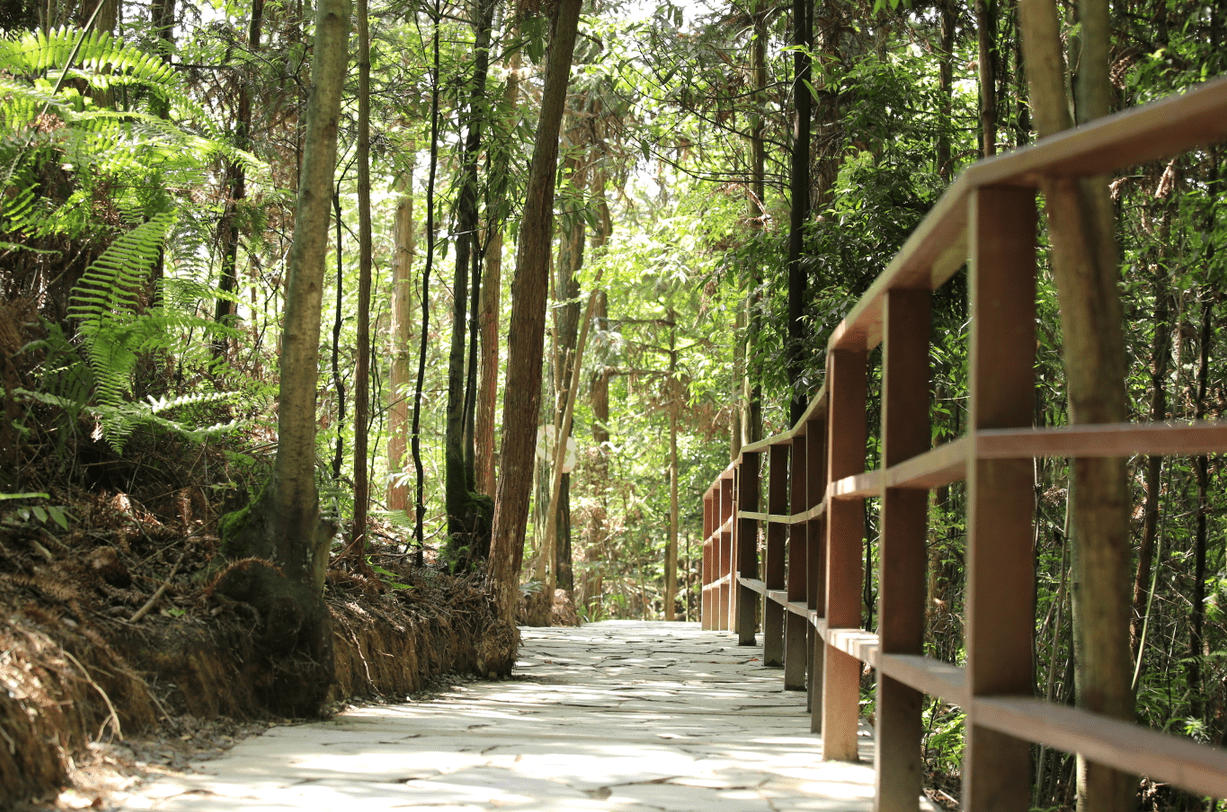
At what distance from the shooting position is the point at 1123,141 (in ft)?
4.01

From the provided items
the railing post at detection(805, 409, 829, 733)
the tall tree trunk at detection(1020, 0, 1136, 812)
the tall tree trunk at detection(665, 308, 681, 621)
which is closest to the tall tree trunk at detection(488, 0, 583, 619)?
the railing post at detection(805, 409, 829, 733)

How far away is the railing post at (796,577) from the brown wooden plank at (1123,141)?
107 inches

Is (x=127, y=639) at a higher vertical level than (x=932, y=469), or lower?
lower

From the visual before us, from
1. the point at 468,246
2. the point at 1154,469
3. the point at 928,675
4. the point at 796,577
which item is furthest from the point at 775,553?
the point at 468,246

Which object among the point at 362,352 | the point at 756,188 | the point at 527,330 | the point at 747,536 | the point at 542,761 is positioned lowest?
the point at 542,761

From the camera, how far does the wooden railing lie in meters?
1.16

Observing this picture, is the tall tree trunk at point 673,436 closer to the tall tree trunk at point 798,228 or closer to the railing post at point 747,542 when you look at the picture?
the railing post at point 747,542

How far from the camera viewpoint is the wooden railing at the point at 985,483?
1.16 m

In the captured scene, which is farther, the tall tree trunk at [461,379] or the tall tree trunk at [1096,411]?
the tall tree trunk at [461,379]

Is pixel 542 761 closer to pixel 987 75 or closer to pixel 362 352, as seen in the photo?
pixel 362 352

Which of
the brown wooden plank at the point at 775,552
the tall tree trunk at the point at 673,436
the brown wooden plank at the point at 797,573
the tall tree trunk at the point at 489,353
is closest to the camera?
the brown wooden plank at the point at 797,573

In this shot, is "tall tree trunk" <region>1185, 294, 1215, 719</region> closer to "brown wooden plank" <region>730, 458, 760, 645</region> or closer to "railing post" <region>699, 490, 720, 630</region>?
"brown wooden plank" <region>730, 458, 760, 645</region>

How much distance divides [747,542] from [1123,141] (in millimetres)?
5529

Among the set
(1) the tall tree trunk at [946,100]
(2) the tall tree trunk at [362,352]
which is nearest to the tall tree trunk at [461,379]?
(2) the tall tree trunk at [362,352]
